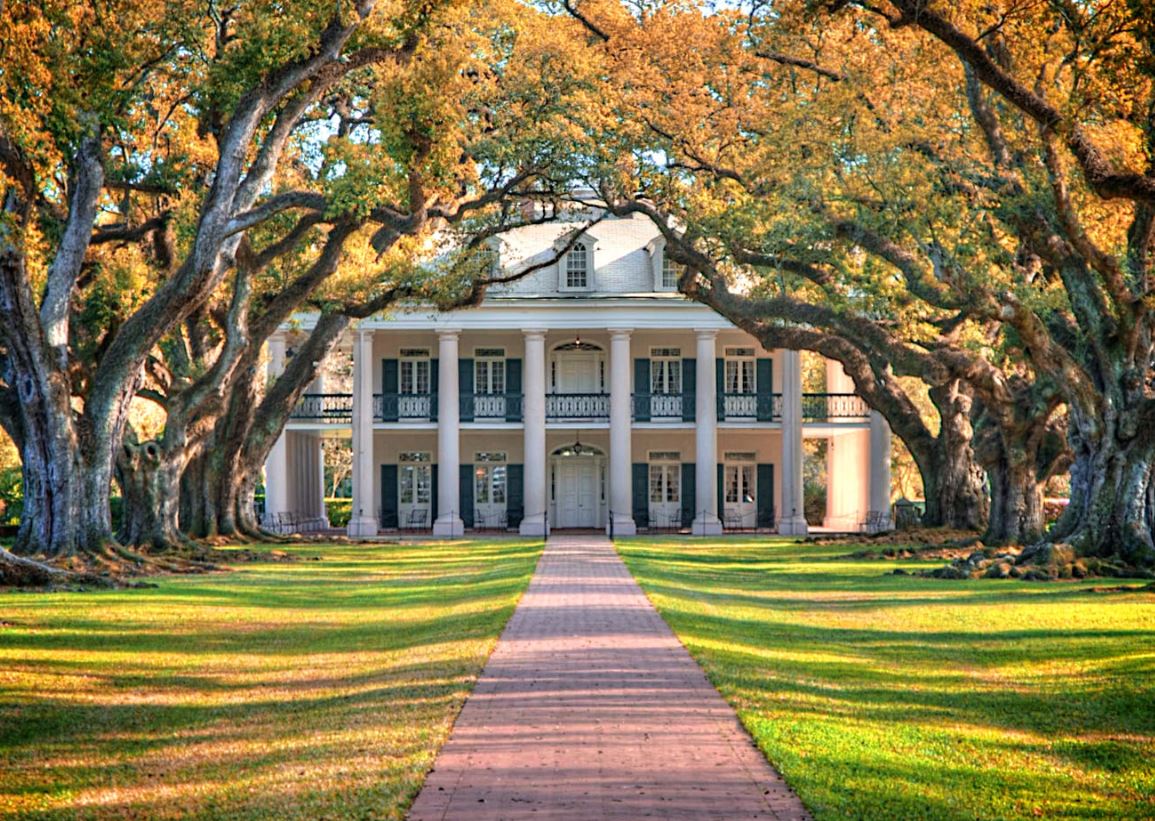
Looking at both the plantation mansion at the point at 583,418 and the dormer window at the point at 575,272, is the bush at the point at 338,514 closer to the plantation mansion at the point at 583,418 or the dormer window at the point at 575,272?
the plantation mansion at the point at 583,418

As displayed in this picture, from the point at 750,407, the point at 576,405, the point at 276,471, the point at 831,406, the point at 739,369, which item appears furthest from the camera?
the point at 831,406

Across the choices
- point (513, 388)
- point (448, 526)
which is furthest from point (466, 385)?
point (448, 526)

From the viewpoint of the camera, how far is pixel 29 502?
2189 centimetres

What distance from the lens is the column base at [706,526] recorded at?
40.4m

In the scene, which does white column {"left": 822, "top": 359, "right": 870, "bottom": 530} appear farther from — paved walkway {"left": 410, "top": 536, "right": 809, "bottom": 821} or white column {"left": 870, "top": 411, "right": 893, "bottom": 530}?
paved walkway {"left": 410, "top": 536, "right": 809, "bottom": 821}

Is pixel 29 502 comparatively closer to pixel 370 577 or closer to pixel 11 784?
pixel 370 577

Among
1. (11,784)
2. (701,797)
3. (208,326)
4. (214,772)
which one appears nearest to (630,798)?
(701,797)

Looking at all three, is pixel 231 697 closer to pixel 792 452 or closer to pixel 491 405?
pixel 792 452

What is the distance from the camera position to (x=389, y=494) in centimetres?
4406

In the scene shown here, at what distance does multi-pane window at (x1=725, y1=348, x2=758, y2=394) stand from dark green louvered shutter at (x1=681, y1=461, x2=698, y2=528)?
282 cm

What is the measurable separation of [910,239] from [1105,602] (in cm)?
790

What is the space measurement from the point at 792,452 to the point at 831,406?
3.38 metres

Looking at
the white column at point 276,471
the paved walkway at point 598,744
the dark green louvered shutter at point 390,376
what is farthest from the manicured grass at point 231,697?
the dark green louvered shutter at point 390,376

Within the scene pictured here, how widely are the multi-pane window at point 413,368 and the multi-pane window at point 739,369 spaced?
9093mm
